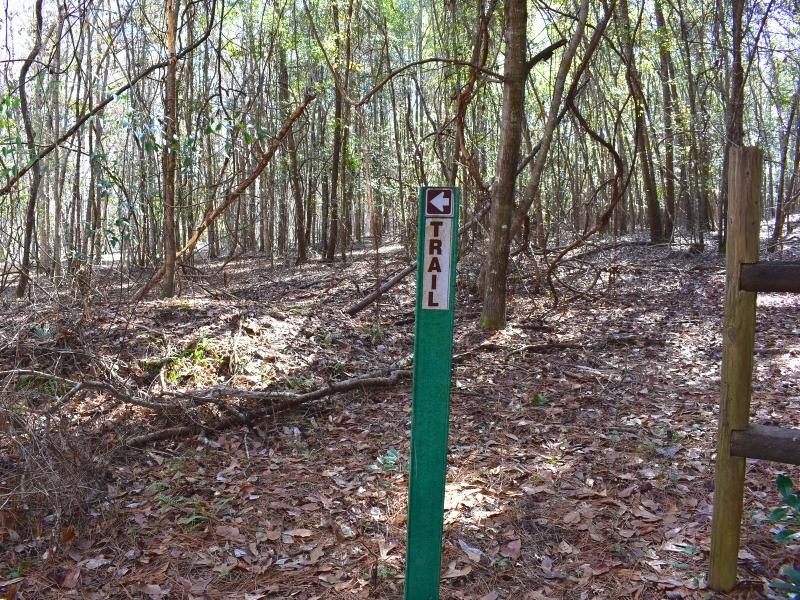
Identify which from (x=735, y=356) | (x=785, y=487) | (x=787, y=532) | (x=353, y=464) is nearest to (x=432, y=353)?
(x=735, y=356)

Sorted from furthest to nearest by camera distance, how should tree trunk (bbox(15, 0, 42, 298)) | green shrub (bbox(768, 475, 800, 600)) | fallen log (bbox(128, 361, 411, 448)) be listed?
tree trunk (bbox(15, 0, 42, 298)) < fallen log (bbox(128, 361, 411, 448)) < green shrub (bbox(768, 475, 800, 600))

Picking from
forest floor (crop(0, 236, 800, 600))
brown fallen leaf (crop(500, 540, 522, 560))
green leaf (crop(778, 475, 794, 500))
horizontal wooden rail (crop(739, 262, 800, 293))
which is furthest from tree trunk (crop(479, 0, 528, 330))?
green leaf (crop(778, 475, 794, 500))

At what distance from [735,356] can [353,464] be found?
2729 mm

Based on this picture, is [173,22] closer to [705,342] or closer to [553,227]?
[705,342]

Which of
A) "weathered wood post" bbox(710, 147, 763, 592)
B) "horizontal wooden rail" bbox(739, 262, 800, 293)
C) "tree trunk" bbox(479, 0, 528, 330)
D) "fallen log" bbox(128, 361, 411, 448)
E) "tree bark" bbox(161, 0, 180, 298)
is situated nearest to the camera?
"horizontal wooden rail" bbox(739, 262, 800, 293)

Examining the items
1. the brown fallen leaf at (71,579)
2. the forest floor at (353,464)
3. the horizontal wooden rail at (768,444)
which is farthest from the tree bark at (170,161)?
the horizontal wooden rail at (768,444)

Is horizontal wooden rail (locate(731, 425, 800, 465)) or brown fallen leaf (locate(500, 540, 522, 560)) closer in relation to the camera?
horizontal wooden rail (locate(731, 425, 800, 465))

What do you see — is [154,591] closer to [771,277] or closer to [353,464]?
[353,464]

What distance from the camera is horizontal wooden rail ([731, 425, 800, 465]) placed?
2518mm

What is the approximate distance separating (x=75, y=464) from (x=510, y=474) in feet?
9.18

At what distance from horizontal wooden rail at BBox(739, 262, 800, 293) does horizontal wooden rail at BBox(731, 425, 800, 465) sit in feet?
1.97

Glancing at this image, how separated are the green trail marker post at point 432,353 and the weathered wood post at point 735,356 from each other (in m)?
1.22

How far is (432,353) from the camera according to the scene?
8.03 feet

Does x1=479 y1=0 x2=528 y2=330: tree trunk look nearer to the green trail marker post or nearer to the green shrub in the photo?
the green shrub
